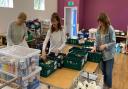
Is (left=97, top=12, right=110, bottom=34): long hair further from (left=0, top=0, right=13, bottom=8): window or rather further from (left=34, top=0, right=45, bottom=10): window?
(left=34, top=0, right=45, bottom=10): window

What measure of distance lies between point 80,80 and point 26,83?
2.51ft

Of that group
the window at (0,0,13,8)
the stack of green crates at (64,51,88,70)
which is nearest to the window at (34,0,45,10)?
the window at (0,0,13,8)

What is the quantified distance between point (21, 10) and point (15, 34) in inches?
102

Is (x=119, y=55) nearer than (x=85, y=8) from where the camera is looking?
Yes

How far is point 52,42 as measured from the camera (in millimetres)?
2936

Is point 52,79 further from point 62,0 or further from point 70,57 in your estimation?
point 62,0

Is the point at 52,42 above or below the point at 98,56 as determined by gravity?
above

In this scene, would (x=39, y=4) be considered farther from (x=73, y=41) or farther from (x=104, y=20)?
(x=104, y=20)

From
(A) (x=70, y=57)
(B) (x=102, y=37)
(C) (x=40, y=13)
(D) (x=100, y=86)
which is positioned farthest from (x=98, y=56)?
(C) (x=40, y=13)

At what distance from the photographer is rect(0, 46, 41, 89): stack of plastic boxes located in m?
1.58

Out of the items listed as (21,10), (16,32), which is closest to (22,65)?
(16,32)

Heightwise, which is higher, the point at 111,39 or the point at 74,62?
the point at 111,39

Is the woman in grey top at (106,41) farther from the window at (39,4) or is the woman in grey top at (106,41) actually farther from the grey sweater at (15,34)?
the window at (39,4)

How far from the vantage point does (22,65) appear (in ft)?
5.15
